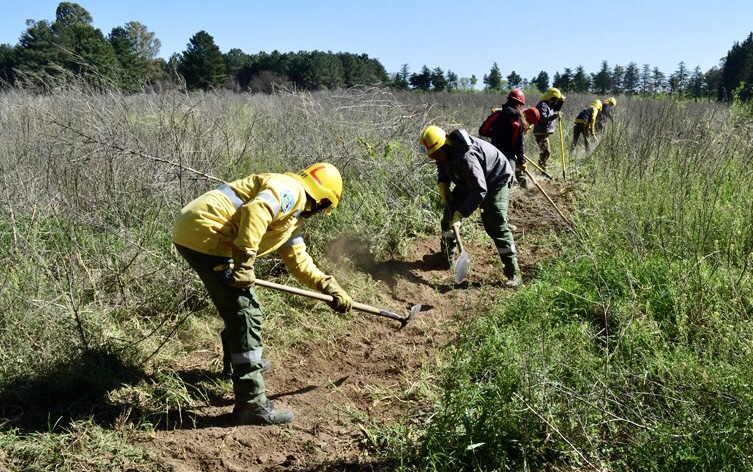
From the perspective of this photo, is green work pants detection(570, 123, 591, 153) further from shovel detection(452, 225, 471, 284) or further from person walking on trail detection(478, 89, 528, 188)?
shovel detection(452, 225, 471, 284)

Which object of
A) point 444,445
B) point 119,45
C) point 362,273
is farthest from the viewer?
point 119,45

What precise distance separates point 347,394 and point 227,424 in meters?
0.80

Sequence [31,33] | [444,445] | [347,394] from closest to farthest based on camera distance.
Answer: [444,445] → [347,394] → [31,33]

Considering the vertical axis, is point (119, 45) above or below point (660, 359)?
above

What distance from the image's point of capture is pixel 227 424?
10.8 ft

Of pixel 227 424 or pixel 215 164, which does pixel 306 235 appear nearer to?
pixel 215 164

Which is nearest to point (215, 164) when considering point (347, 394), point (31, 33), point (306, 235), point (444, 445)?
point (306, 235)

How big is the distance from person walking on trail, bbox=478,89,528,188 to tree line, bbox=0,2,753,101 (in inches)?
148

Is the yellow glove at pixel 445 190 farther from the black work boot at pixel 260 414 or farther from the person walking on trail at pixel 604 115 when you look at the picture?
the person walking on trail at pixel 604 115

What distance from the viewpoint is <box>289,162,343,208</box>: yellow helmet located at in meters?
3.26

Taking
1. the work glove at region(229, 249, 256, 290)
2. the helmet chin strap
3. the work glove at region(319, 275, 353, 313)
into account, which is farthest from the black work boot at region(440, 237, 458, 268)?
the work glove at region(229, 249, 256, 290)

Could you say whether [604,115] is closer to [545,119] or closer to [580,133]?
[580,133]

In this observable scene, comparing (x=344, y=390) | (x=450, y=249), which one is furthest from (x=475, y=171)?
(x=344, y=390)

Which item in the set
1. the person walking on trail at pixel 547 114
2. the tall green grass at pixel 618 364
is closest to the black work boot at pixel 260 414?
the tall green grass at pixel 618 364
